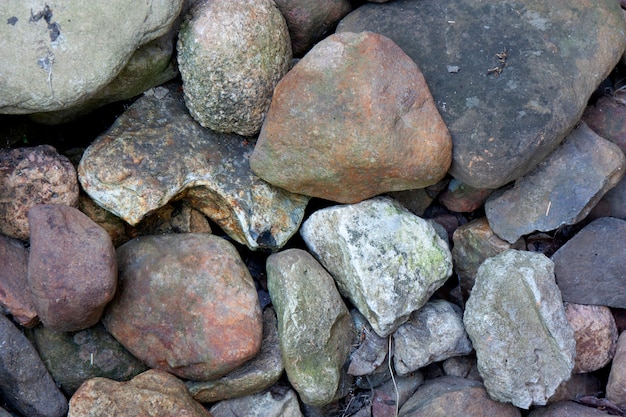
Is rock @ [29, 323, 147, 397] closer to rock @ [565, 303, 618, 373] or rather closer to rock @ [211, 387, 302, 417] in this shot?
rock @ [211, 387, 302, 417]

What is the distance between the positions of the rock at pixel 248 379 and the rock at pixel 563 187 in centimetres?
111

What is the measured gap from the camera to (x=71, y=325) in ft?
8.35

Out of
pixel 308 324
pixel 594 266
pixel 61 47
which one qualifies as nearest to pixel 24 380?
pixel 308 324

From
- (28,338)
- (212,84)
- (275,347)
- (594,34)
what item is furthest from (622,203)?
(28,338)

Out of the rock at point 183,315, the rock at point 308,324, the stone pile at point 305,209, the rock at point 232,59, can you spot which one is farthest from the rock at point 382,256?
the rock at point 232,59

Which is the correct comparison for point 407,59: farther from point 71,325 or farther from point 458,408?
point 71,325

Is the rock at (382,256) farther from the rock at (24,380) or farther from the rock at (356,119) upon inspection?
the rock at (24,380)

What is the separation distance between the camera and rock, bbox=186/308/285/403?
2721 millimetres

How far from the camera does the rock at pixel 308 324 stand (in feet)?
8.87

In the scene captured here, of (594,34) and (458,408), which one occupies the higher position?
(594,34)

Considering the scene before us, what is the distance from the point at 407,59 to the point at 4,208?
1.69 meters

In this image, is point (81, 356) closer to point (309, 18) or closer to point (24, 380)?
point (24, 380)

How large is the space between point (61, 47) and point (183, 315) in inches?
43.6

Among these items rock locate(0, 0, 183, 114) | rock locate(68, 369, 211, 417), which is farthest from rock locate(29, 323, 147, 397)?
rock locate(0, 0, 183, 114)
